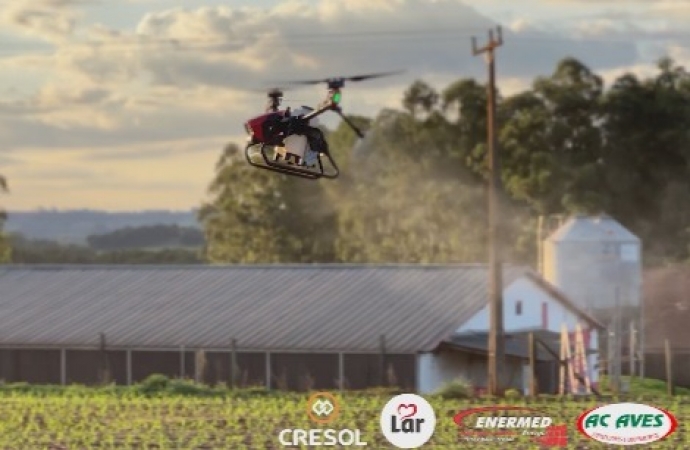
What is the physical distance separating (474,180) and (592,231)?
14.1 meters

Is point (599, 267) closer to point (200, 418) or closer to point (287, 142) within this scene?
point (200, 418)

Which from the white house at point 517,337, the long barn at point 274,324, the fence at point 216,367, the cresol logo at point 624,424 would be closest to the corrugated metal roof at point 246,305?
the long barn at point 274,324

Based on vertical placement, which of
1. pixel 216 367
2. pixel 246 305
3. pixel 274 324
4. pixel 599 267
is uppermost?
pixel 599 267

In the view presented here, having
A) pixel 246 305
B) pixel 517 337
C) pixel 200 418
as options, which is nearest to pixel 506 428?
pixel 200 418

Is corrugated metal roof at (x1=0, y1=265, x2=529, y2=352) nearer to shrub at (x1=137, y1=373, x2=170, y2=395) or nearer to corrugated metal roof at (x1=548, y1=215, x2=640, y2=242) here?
corrugated metal roof at (x1=548, y1=215, x2=640, y2=242)

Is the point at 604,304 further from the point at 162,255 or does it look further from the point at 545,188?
the point at 162,255

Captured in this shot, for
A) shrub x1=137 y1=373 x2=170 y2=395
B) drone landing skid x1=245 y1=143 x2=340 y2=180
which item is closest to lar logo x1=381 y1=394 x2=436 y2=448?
drone landing skid x1=245 y1=143 x2=340 y2=180

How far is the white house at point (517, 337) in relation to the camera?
46375 millimetres

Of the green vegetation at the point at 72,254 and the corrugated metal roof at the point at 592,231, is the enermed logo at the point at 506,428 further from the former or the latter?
the green vegetation at the point at 72,254

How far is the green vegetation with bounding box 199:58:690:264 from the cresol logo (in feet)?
136

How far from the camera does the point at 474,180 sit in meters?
69.2

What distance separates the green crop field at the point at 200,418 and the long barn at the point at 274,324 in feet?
43.0

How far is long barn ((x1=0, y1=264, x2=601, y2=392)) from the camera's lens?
46703 millimetres

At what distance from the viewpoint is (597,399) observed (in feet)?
99.3
